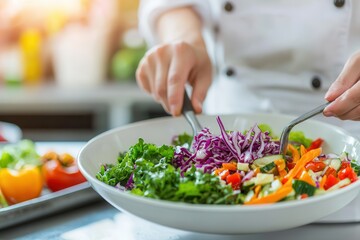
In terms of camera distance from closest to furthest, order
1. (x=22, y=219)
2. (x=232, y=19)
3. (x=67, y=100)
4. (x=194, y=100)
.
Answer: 1. (x=22, y=219)
2. (x=194, y=100)
3. (x=232, y=19)
4. (x=67, y=100)

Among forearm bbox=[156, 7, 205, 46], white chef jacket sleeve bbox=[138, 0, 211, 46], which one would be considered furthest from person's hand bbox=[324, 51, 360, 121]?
white chef jacket sleeve bbox=[138, 0, 211, 46]

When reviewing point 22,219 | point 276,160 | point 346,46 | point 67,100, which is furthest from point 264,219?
point 67,100

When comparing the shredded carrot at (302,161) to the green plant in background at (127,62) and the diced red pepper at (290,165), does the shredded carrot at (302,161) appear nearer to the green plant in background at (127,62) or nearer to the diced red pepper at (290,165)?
the diced red pepper at (290,165)

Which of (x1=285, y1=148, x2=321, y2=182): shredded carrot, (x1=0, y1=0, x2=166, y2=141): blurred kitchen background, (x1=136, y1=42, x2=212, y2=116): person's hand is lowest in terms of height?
(x1=0, y1=0, x2=166, y2=141): blurred kitchen background

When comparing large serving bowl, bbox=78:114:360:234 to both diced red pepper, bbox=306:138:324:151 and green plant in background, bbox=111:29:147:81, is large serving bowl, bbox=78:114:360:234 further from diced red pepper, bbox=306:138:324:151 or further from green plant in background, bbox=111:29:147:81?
green plant in background, bbox=111:29:147:81

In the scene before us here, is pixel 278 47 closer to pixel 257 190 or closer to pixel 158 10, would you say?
pixel 158 10

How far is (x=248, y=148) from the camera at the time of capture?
119 centimetres

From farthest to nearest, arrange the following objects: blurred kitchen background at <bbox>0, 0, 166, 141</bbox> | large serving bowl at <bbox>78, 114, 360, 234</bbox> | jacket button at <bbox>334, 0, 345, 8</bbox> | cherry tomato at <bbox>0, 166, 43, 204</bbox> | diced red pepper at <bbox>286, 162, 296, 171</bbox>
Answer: blurred kitchen background at <bbox>0, 0, 166, 141</bbox>
jacket button at <bbox>334, 0, 345, 8</bbox>
cherry tomato at <bbox>0, 166, 43, 204</bbox>
diced red pepper at <bbox>286, 162, 296, 171</bbox>
large serving bowl at <bbox>78, 114, 360, 234</bbox>

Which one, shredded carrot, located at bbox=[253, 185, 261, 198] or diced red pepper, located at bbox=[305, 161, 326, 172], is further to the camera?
diced red pepper, located at bbox=[305, 161, 326, 172]

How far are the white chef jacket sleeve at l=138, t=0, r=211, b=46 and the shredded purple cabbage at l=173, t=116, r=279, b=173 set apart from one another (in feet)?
1.42

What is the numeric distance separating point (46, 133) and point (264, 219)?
6.87ft

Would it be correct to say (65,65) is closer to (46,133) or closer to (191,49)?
(46,133)

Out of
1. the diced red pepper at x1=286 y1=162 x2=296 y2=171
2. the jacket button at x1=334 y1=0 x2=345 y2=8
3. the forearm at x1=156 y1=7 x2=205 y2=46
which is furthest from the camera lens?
the forearm at x1=156 y1=7 x2=205 y2=46

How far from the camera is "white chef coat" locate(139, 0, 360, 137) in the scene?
1402 millimetres
